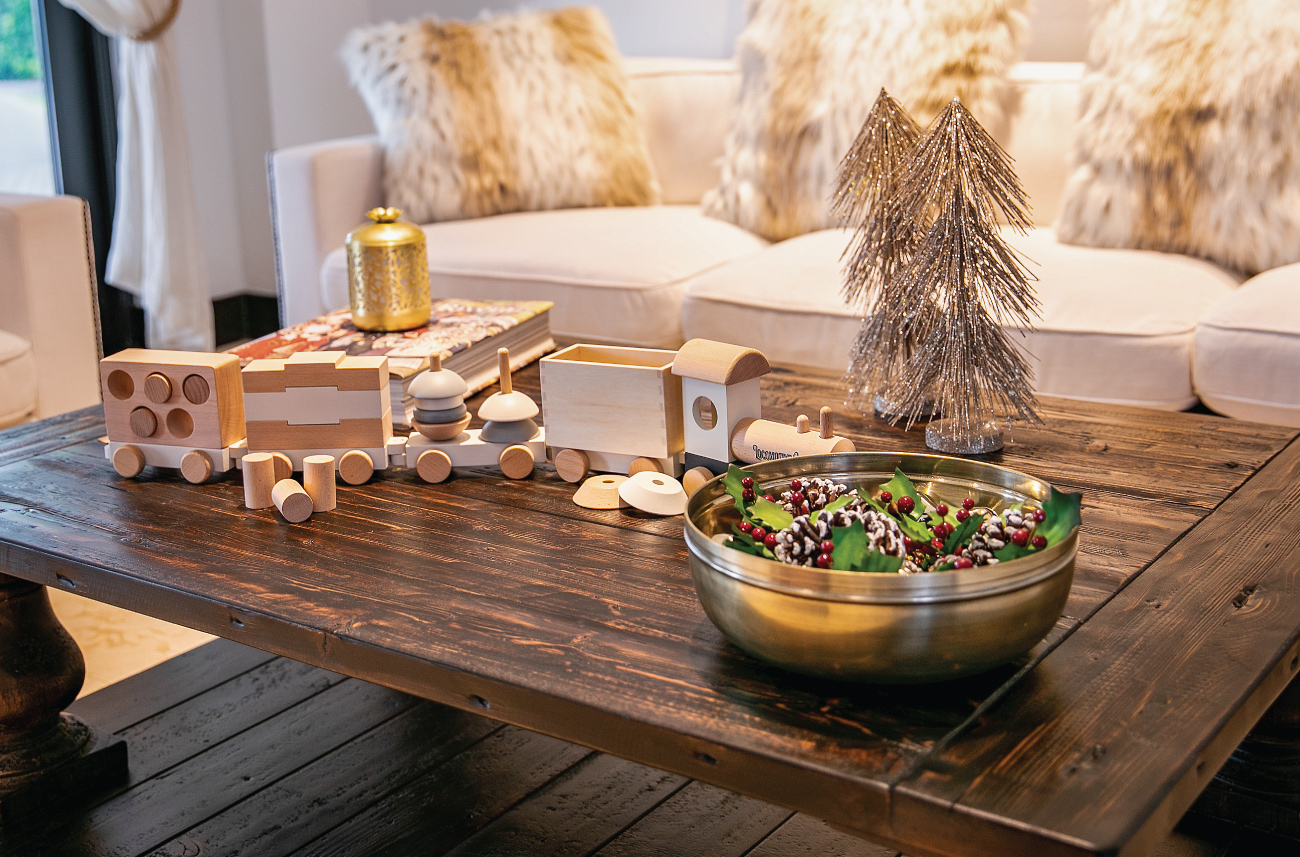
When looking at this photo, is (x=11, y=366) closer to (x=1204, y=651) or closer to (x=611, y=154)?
(x=611, y=154)

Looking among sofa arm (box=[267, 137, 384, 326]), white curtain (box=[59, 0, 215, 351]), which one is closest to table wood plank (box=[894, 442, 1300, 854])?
sofa arm (box=[267, 137, 384, 326])

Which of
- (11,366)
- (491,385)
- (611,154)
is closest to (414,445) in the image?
(491,385)

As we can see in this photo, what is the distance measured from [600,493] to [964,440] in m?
0.37

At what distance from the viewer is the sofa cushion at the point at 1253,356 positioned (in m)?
1.56

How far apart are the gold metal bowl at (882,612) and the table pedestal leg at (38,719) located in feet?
2.67

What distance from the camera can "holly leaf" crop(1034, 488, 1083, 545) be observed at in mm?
636

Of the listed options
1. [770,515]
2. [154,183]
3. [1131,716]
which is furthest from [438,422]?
[154,183]

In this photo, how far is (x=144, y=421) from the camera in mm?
1076

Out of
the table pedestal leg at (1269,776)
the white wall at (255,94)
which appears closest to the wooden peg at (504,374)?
the table pedestal leg at (1269,776)

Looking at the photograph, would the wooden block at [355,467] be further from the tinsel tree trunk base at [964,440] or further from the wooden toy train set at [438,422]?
the tinsel tree trunk base at [964,440]

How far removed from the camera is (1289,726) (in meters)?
1.06

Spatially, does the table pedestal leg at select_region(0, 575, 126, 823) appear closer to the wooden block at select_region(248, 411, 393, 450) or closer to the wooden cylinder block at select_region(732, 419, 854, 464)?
the wooden block at select_region(248, 411, 393, 450)

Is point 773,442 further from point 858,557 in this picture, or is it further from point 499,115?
point 499,115

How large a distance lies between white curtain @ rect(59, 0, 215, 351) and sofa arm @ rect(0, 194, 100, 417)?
0.87 metres
